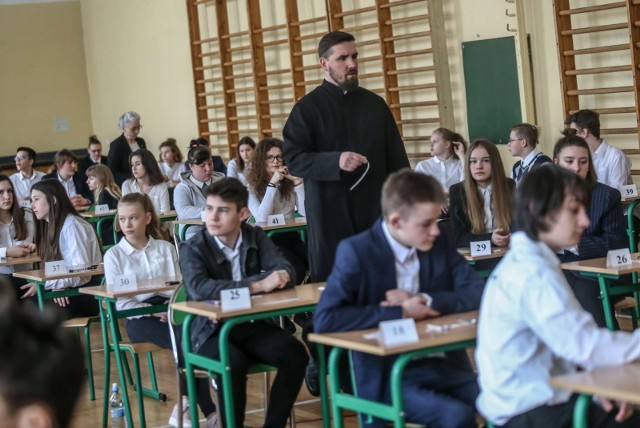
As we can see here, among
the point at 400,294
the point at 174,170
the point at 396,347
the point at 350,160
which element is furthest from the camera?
the point at 174,170

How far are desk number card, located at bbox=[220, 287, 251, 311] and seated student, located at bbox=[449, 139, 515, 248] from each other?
2.20m

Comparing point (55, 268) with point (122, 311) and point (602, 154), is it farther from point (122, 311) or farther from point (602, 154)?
point (602, 154)

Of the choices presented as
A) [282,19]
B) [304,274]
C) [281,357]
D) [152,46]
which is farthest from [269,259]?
[152,46]

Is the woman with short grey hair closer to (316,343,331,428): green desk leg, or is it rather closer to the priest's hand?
the priest's hand

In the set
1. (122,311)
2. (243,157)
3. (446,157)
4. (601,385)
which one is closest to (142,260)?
(122,311)

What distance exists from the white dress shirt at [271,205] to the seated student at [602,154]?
7.10 ft

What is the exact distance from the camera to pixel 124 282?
4953mm

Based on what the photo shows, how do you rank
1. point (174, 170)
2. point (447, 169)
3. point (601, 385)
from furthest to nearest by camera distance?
point (174, 170)
point (447, 169)
point (601, 385)

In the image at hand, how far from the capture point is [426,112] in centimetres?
977

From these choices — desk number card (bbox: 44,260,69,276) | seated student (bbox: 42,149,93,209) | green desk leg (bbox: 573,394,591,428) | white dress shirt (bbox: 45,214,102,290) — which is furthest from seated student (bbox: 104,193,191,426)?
seated student (bbox: 42,149,93,209)

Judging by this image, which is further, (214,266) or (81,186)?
(81,186)

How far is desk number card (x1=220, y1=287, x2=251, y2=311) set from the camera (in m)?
3.95

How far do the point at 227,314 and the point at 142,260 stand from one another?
1643mm

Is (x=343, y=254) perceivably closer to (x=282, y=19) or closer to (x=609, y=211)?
(x=609, y=211)
